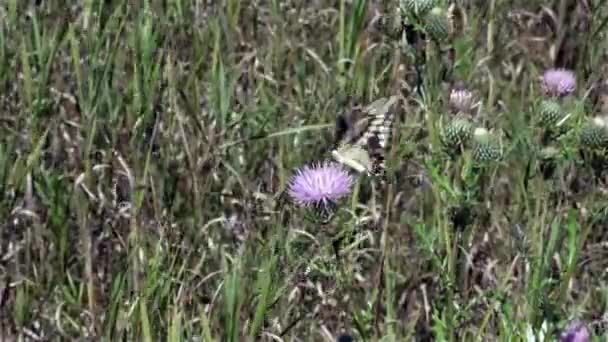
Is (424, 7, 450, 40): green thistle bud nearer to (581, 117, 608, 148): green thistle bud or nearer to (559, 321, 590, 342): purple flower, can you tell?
(581, 117, 608, 148): green thistle bud

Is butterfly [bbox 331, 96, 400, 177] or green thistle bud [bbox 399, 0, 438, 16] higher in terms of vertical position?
green thistle bud [bbox 399, 0, 438, 16]

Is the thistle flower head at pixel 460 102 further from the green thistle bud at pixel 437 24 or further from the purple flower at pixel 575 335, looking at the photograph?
the purple flower at pixel 575 335

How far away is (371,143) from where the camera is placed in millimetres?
2102

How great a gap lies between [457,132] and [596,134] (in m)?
0.25

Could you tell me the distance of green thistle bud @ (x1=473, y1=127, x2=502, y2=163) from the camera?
6.79 ft

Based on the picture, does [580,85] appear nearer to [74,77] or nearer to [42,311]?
[74,77]

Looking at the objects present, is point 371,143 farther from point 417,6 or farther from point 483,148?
point 417,6

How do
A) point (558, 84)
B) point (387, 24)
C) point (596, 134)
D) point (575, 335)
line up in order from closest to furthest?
1. point (575, 335)
2. point (596, 134)
3. point (558, 84)
4. point (387, 24)

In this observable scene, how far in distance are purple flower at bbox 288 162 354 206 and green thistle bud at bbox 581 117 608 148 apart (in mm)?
429

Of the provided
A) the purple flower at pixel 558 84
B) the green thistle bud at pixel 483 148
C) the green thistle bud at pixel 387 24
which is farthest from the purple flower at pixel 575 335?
the green thistle bud at pixel 387 24

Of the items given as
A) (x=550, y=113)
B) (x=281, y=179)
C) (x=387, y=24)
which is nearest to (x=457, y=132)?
(x=550, y=113)

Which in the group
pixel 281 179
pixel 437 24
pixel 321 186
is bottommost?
pixel 281 179

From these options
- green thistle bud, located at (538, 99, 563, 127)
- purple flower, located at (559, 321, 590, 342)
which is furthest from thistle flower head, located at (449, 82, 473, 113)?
purple flower, located at (559, 321, 590, 342)

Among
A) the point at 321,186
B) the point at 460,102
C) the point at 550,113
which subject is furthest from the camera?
the point at 460,102
